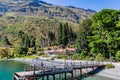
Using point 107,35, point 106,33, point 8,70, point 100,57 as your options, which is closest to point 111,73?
point 107,35

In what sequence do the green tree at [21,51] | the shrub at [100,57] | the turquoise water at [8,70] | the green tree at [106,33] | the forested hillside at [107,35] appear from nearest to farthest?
1. the turquoise water at [8,70]
2. the forested hillside at [107,35]
3. the green tree at [106,33]
4. the shrub at [100,57]
5. the green tree at [21,51]

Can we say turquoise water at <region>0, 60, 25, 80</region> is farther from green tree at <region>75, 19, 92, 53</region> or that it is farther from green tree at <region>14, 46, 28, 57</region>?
green tree at <region>14, 46, 28, 57</region>

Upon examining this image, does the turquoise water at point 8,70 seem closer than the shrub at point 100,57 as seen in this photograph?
Yes

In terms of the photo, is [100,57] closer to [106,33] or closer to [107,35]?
[106,33]

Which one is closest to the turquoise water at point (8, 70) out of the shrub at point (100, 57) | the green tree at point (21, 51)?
the shrub at point (100, 57)

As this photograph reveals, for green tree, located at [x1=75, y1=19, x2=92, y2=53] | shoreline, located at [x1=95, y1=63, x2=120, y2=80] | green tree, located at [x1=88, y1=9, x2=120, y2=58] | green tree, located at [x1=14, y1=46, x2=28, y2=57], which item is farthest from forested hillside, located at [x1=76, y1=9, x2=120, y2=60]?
green tree, located at [x1=14, y1=46, x2=28, y2=57]

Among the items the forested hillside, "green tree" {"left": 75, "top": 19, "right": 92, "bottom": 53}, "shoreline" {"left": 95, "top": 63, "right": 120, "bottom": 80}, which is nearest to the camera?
"shoreline" {"left": 95, "top": 63, "right": 120, "bottom": 80}

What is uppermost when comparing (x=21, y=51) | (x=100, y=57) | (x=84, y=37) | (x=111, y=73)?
(x=84, y=37)

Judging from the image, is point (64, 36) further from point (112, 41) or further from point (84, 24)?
point (112, 41)

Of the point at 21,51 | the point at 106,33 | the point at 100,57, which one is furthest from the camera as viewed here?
the point at 21,51

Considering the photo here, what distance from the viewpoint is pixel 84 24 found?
115 m

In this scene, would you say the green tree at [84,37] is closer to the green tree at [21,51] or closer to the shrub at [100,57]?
the shrub at [100,57]

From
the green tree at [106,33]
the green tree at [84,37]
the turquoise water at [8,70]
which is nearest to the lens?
the turquoise water at [8,70]

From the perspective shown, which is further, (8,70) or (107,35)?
(8,70)
